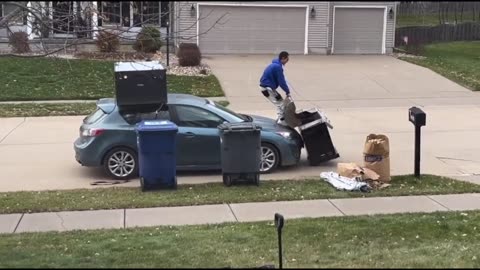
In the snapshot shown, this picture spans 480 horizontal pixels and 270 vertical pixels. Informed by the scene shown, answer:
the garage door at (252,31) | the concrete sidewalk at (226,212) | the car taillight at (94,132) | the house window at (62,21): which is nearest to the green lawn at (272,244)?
the concrete sidewalk at (226,212)

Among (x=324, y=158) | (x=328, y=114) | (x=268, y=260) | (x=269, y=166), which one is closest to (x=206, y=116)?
(x=269, y=166)

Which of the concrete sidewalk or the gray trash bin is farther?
the gray trash bin

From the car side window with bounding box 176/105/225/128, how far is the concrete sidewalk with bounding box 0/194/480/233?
2.41 m

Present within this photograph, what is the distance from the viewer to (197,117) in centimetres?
1091

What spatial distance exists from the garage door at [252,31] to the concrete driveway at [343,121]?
148 cm

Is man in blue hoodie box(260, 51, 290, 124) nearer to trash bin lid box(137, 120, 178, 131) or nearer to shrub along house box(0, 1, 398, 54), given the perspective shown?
trash bin lid box(137, 120, 178, 131)

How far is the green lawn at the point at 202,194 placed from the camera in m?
8.70

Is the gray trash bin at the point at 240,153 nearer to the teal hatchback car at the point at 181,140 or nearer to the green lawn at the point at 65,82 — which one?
the teal hatchback car at the point at 181,140

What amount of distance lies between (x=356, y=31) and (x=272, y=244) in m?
24.8

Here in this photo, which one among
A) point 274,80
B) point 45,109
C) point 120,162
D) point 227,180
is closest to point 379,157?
point 227,180

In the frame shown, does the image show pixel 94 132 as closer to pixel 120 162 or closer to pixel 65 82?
pixel 120 162

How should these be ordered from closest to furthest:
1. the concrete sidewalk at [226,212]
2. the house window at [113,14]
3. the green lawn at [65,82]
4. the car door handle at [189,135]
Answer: the house window at [113,14]
the concrete sidewalk at [226,212]
the car door handle at [189,135]
the green lawn at [65,82]

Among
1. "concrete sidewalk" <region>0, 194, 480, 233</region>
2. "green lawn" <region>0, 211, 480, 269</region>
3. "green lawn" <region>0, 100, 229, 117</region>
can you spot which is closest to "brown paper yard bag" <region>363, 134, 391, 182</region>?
"concrete sidewalk" <region>0, 194, 480, 233</region>

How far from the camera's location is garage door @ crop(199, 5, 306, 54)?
29.3 metres
